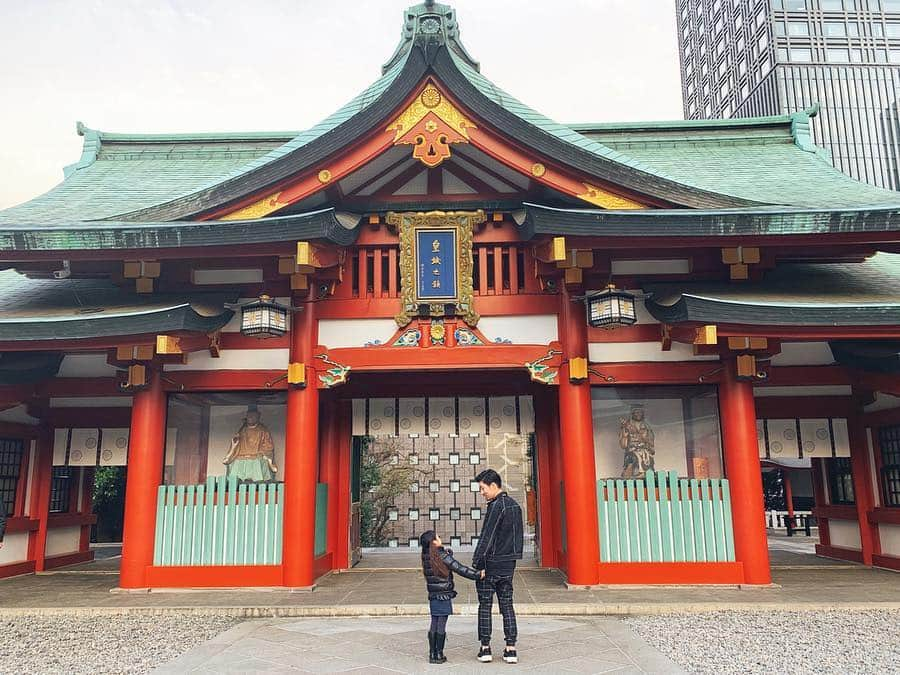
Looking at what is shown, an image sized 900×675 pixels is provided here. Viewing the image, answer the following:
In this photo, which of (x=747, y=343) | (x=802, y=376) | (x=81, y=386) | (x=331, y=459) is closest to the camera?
(x=747, y=343)

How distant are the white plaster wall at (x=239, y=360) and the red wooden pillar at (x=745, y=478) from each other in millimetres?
7121

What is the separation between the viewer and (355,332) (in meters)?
11.0

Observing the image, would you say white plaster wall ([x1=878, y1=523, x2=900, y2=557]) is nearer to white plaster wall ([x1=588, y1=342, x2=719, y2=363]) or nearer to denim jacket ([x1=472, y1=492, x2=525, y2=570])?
white plaster wall ([x1=588, y1=342, x2=719, y2=363])

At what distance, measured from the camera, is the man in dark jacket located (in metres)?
6.35

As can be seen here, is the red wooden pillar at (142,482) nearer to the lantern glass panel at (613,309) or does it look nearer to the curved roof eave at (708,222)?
the curved roof eave at (708,222)

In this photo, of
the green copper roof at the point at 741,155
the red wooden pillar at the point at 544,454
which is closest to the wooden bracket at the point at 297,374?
the red wooden pillar at the point at 544,454

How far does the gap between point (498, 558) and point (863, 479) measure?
9.41 m

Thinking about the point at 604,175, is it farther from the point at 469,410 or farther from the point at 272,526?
the point at 272,526

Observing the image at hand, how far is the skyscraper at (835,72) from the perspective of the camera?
70.5 m

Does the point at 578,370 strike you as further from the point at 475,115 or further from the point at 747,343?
the point at 475,115

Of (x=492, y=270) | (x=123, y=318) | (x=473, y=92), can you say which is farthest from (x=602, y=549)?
(x=123, y=318)

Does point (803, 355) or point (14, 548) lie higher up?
point (803, 355)

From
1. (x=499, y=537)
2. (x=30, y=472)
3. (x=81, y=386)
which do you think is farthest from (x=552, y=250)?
(x=30, y=472)

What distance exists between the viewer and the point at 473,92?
33.2 ft
